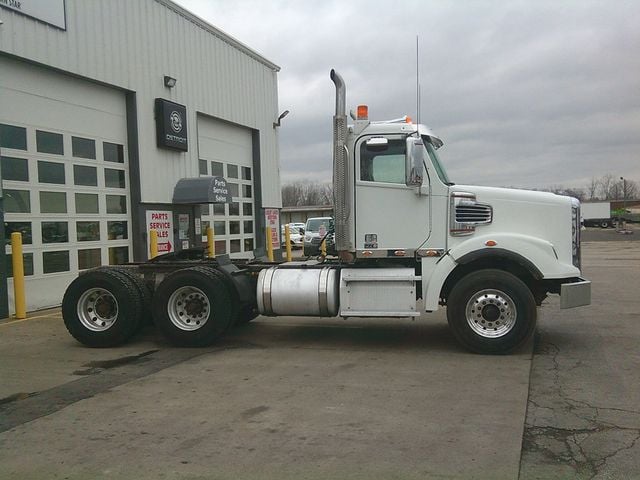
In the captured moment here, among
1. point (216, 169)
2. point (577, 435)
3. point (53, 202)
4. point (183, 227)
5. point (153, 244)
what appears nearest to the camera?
point (577, 435)

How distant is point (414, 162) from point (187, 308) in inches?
150

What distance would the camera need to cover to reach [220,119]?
1781 centimetres

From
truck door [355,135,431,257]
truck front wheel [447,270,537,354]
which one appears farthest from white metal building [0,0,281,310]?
truck front wheel [447,270,537,354]

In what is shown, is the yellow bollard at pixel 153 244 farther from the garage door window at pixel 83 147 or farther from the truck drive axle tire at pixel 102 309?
the truck drive axle tire at pixel 102 309

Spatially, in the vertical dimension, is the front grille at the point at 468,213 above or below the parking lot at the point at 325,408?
above

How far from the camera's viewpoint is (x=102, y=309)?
8594 mm

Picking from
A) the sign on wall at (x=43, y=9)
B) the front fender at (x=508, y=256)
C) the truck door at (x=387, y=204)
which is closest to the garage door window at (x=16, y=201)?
the sign on wall at (x=43, y=9)

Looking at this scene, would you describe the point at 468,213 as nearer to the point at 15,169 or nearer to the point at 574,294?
the point at 574,294

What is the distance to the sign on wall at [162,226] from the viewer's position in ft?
47.9

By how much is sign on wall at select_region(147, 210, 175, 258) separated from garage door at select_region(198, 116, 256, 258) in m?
1.75

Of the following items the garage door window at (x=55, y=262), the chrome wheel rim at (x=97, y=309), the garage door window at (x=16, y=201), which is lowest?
the chrome wheel rim at (x=97, y=309)

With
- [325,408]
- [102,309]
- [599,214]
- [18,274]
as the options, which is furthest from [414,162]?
[599,214]

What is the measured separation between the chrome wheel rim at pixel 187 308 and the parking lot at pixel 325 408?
392 millimetres

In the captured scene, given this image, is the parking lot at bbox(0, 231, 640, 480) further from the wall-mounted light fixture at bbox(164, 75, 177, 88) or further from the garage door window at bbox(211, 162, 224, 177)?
the garage door window at bbox(211, 162, 224, 177)
